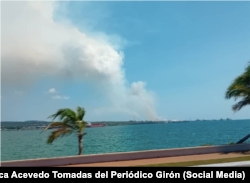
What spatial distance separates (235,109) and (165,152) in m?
9.38

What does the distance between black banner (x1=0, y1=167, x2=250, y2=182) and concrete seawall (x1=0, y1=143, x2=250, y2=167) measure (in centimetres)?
521

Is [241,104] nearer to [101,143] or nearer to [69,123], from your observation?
[69,123]

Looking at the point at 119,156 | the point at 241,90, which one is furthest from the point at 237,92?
the point at 119,156

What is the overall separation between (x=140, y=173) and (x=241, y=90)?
50.0 ft

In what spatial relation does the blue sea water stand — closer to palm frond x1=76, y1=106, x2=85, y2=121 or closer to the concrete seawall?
palm frond x1=76, y1=106, x2=85, y2=121

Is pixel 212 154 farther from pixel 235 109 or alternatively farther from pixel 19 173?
pixel 19 173

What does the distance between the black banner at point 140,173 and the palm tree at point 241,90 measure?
14.4 m

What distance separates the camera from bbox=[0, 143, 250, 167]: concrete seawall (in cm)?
1106

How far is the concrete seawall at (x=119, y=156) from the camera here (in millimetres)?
11056

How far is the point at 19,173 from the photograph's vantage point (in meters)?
5.96

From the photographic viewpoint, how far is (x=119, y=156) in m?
12.4

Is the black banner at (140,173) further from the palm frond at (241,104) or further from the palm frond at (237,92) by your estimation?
the palm frond at (241,104)
